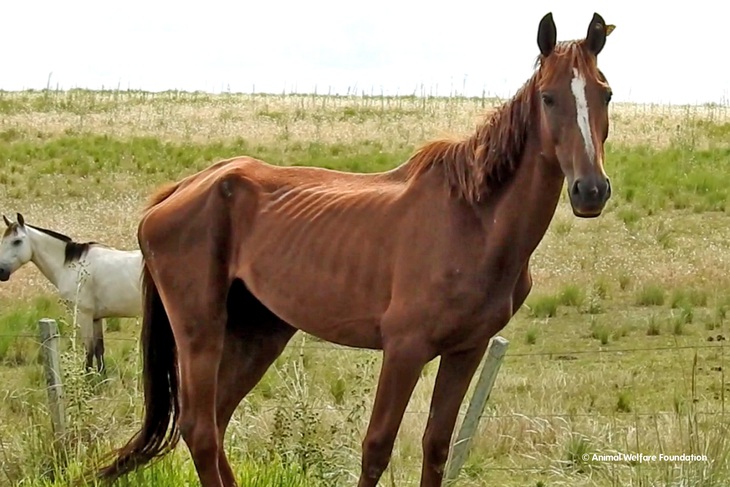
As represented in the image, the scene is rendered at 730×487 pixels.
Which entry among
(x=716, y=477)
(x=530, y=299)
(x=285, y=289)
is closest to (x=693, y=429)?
(x=716, y=477)

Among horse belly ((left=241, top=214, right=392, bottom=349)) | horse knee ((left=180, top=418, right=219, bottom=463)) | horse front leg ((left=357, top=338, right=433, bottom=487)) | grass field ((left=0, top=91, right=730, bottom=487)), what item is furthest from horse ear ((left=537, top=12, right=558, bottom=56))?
horse knee ((left=180, top=418, right=219, bottom=463))

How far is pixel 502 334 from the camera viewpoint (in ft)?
33.1

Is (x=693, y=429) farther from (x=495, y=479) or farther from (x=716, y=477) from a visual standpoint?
(x=495, y=479)

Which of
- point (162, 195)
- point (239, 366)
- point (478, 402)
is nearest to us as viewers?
point (239, 366)

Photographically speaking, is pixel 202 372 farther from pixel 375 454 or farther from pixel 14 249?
pixel 14 249

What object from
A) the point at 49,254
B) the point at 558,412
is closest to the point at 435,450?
the point at 558,412

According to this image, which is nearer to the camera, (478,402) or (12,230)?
(478,402)

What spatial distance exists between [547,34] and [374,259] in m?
1.14

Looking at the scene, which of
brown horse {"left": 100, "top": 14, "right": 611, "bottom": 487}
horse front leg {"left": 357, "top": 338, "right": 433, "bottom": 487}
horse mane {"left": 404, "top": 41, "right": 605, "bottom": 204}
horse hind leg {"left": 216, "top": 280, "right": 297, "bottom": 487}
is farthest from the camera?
horse hind leg {"left": 216, "top": 280, "right": 297, "bottom": 487}

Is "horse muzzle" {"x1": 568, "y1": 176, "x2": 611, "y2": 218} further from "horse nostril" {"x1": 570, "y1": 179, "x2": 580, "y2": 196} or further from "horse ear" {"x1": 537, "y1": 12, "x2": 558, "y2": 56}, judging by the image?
"horse ear" {"x1": 537, "y1": 12, "x2": 558, "y2": 56}

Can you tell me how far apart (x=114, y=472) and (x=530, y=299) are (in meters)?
6.82

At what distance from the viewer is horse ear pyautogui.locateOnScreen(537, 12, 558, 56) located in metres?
3.75

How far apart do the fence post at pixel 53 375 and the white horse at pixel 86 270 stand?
12.7 feet

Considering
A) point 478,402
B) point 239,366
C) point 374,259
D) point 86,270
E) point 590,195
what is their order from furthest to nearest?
point 86,270 → point 478,402 → point 239,366 → point 374,259 → point 590,195
